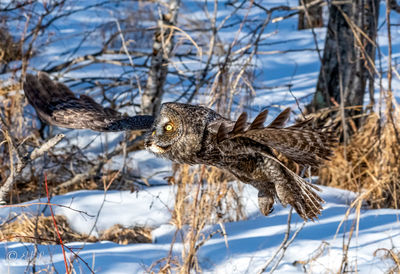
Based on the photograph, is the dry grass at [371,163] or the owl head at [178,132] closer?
the owl head at [178,132]

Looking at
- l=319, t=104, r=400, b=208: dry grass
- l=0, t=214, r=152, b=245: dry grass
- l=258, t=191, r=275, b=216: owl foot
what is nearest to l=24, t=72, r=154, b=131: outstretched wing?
l=258, t=191, r=275, b=216: owl foot

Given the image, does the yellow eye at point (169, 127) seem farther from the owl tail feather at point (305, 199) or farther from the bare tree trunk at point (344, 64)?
the bare tree trunk at point (344, 64)

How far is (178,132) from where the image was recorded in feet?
7.67

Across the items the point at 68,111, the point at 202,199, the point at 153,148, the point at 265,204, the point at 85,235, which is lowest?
the point at 85,235

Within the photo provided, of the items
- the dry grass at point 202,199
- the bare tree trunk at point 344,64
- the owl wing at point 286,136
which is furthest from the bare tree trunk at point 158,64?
the owl wing at point 286,136

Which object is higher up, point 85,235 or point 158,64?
point 158,64

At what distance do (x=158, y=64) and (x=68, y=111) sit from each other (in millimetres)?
2294

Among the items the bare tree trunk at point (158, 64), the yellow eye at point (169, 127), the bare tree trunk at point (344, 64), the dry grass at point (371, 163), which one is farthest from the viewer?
the bare tree trunk at point (344, 64)

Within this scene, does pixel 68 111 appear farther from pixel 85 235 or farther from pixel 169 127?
pixel 85 235

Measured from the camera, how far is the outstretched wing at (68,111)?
2.74 metres

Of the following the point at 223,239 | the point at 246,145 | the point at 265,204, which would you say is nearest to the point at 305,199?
the point at 265,204

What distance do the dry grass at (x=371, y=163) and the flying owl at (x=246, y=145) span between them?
2.40 metres

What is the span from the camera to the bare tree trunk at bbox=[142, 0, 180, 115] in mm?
5238

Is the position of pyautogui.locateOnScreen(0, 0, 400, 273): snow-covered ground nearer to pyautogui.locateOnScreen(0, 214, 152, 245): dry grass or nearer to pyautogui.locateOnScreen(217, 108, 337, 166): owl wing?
pyautogui.locateOnScreen(0, 214, 152, 245): dry grass
